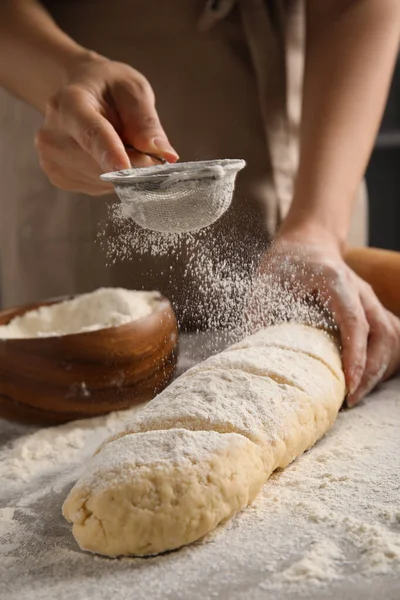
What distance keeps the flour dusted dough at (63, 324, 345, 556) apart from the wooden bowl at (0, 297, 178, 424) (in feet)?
0.43

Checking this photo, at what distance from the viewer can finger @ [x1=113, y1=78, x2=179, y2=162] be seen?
1.13 m

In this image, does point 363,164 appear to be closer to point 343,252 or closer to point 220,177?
point 343,252

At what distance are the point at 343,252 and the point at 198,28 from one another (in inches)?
27.1

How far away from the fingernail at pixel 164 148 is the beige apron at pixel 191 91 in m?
0.43

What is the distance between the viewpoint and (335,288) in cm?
140

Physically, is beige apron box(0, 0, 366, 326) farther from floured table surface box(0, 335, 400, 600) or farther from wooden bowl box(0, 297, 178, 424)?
floured table surface box(0, 335, 400, 600)

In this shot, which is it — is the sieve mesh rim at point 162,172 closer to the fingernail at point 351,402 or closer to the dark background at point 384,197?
the fingernail at point 351,402

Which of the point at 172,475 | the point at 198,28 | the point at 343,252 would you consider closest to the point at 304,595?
the point at 172,475

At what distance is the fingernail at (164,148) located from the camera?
112cm

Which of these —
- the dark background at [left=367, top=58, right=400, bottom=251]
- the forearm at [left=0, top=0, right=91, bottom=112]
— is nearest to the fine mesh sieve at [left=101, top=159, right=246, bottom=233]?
the forearm at [left=0, top=0, right=91, bottom=112]

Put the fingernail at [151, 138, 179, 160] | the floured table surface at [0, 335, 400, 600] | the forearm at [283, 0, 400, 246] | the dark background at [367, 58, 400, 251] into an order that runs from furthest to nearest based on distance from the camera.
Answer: the dark background at [367, 58, 400, 251], the forearm at [283, 0, 400, 246], the fingernail at [151, 138, 179, 160], the floured table surface at [0, 335, 400, 600]

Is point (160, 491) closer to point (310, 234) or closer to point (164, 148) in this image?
point (164, 148)

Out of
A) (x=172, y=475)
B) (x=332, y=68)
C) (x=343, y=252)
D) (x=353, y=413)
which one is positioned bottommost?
(x=353, y=413)

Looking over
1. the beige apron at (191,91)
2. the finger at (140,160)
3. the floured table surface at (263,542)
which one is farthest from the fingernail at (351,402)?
the finger at (140,160)
